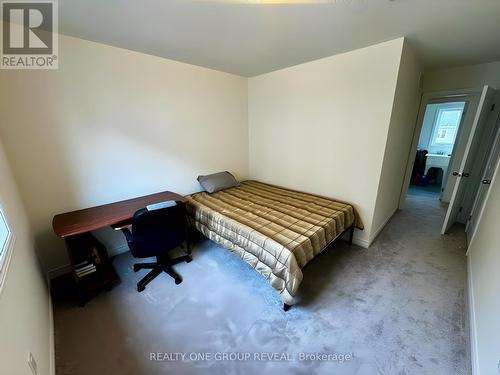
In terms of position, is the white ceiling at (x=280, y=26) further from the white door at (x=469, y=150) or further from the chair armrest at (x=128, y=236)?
the chair armrest at (x=128, y=236)

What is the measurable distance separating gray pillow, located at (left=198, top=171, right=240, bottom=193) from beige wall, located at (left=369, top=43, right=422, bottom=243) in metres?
2.13

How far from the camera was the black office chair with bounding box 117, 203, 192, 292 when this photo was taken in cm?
179

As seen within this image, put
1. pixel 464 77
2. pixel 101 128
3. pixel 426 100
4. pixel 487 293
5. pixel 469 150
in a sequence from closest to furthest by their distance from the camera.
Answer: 1. pixel 487 293
2. pixel 101 128
3. pixel 469 150
4. pixel 464 77
5. pixel 426 100

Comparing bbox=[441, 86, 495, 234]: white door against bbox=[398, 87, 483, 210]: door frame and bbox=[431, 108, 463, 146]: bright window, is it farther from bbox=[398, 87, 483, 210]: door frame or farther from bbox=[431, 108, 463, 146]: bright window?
bbox=[431, 108, 463, 146]: bright window

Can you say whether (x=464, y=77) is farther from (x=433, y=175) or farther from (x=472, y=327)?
(x=472, y=327)

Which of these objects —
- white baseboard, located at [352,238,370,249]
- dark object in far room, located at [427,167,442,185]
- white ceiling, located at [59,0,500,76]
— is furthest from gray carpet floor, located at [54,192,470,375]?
dark object in far room, located at [427,167,442,185]

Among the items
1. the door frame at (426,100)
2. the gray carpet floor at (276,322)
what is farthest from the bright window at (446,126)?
the gray carpet floor at (276,322)

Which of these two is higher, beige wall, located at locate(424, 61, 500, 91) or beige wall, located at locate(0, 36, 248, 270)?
beige wall, located at locate(424, 61, 500, 91)

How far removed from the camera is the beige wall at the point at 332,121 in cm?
225

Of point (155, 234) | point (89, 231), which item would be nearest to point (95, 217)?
point (89, 231)

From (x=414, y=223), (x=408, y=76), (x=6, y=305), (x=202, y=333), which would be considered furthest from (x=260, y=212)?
(x=414, y=223)

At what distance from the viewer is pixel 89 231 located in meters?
1.90

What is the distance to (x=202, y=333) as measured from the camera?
160 cm

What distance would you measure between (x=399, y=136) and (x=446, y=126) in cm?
445
